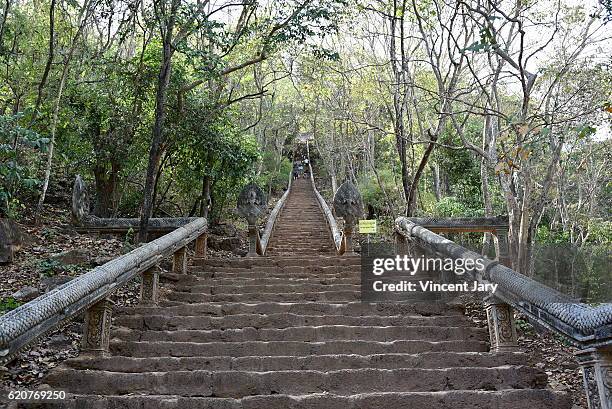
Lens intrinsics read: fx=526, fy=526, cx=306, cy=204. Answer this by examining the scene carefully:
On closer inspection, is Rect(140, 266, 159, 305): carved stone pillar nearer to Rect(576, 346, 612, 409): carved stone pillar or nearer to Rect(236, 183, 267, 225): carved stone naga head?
Rect(236, 183, 267, 225): carved stone naga head

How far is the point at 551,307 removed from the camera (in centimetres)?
344

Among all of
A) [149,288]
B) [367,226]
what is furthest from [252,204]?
[149,288]

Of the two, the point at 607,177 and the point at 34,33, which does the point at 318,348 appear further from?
the point at 607,177

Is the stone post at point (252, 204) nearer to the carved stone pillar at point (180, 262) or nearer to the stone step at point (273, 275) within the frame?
the stone step at point (273, 275)

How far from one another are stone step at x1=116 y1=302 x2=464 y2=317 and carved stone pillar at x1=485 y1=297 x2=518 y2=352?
3.59 feet

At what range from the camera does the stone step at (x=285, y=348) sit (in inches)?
192

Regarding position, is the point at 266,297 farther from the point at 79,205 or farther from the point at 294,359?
the point at 79,205

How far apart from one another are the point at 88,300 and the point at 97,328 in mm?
572

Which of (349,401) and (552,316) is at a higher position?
(552,316)

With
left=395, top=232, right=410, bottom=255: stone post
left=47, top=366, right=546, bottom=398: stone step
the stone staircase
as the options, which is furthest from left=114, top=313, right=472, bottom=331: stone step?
left=395, top=232, right=410, bottom=255: stone post

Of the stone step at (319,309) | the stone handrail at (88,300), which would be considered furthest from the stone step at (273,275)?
the stone step at (319,309)

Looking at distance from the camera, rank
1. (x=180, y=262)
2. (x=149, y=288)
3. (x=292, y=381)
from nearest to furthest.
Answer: (x=292, y=381) → (x=149, y=288) → (x=180, y=262)

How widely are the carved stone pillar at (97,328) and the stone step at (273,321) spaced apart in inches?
31.3

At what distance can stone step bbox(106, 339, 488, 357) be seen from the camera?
4887 millimetres
